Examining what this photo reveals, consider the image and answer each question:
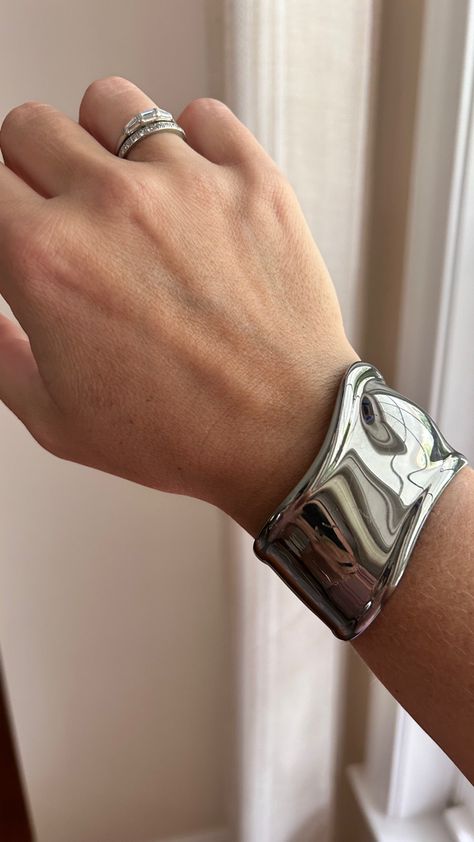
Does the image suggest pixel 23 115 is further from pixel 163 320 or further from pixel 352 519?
pixel 352 519

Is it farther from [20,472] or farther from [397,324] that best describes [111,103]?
[20,472]

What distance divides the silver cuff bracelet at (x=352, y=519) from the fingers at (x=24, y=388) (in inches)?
7.0

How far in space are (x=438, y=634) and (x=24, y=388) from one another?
12.4 inches

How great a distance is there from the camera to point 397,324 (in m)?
0.70

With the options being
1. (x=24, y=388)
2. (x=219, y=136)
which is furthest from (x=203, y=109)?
(x=24, y=388)

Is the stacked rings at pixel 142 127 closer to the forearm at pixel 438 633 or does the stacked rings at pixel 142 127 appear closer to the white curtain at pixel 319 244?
the white curtain at pixel 319 244

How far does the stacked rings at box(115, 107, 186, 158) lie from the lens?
1.60 feet

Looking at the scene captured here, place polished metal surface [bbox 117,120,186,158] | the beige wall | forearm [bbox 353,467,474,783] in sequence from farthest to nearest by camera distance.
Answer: the beige wall, polished metal surface [bbox 117,120,186,158], forearm [bbox 353,467,474,783]

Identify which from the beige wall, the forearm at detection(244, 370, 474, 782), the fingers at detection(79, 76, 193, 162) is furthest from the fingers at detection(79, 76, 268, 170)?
the forearm at detection(244, 370, 474, 782)

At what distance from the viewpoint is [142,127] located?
1.60 ft

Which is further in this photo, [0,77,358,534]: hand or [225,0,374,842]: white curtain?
[225,0,374,842]: white curtain

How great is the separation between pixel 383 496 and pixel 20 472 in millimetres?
562

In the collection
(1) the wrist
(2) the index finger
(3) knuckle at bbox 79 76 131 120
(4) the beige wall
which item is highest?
(3) knuckle at bbox 79 76 131 120

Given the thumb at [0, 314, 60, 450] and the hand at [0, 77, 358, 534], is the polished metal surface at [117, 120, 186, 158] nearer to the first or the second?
the hand at [0, 77, 358, 534]
